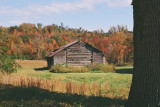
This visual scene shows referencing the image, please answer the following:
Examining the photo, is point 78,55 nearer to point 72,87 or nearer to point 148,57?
point 72,87

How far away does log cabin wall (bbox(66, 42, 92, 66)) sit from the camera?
35.5m

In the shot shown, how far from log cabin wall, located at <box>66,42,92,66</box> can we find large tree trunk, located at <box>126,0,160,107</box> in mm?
30157

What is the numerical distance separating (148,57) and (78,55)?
3051 centimetres

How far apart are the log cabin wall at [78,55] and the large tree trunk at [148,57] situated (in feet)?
98.9

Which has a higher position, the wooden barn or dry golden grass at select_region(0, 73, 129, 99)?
the wooden barn

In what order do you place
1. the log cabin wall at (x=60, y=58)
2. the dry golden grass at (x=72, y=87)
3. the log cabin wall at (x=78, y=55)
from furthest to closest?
the log cabin wall at (x=78, y=55) < the log cabin wall at (x=60, y=58) < the dry golden grass at (x=72, y=87)

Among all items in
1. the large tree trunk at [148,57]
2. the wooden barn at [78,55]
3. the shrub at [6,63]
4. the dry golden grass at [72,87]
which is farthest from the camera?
the wooden barn at [78,55]

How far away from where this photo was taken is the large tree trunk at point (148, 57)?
5207mm

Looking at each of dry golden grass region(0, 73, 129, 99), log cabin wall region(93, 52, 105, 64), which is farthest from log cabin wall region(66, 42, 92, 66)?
dry golden grass region(0, 73, 129, 99)

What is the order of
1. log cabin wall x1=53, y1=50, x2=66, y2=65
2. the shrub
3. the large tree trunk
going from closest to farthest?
the large tree trunk < the shrub < log cabin wall x1=53, y1=50, x2=66, y2=65

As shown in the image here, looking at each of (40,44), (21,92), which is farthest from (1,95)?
(40,44)

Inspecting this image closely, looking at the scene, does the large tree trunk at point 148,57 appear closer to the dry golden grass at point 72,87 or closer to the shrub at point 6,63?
the dry golden grass at point 72,87

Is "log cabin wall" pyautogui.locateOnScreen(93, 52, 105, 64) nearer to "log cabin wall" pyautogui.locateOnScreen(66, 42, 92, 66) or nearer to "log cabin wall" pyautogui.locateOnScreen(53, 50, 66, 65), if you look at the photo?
"log cabin wall" pyautogui.locateOnScreen(66, 42, 92, 66)

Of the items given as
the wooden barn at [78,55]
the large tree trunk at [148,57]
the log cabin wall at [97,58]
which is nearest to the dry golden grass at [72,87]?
the large tree trunk at [148,57]
